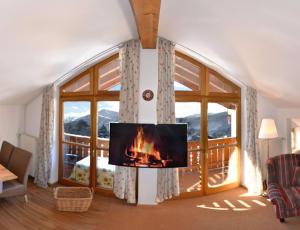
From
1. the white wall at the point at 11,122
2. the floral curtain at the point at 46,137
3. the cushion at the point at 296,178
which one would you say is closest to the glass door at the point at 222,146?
the cushion at the point at 296,178

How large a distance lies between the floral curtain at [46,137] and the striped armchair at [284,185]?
3.84 meters

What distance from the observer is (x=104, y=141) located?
15.8 ft

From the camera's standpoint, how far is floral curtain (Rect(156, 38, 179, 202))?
4320 mm

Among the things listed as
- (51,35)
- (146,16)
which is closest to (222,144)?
(146,16)

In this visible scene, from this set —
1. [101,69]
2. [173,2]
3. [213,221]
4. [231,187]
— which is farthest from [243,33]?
[231,187]

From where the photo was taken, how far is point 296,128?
4.88 meters

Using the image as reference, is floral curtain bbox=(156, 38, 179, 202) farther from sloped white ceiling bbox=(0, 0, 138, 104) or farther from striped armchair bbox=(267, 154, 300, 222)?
striped armchair bbox=(267, 154, 300, 222)

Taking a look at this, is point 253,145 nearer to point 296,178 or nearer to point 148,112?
point 296,178

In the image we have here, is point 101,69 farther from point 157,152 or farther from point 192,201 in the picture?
point 192,201

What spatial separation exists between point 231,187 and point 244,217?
1.28 meters

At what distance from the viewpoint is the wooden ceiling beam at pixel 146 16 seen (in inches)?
94.3

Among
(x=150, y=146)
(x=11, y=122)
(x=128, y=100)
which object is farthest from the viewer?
(x=11, y=122)

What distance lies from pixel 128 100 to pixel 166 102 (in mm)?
629

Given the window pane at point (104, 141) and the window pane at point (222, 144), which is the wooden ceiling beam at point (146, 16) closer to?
the window pane at point (104, 141)
